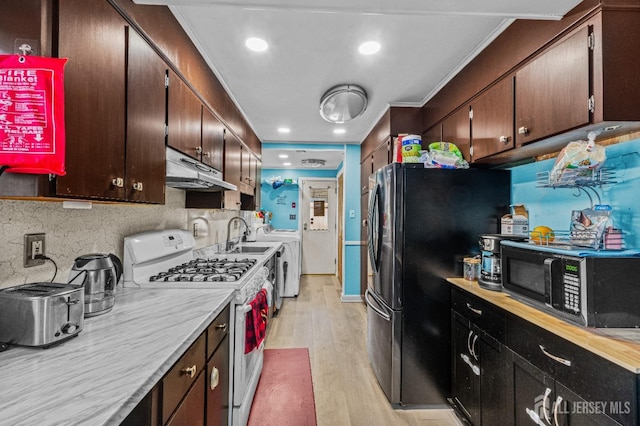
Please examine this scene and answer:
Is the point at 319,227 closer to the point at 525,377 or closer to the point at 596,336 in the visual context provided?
the point at 525,377

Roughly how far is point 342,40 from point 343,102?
2.81ft

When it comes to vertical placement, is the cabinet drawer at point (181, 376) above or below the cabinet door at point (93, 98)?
below

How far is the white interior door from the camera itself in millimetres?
6406

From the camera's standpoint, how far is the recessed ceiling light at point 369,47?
1.96 metres

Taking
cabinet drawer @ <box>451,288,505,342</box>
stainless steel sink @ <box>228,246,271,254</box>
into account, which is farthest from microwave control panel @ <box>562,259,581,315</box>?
stainless steel sink @ <box>228,246,271,254</box>

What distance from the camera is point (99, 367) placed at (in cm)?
80

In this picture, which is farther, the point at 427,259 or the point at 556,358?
the point at 427,259

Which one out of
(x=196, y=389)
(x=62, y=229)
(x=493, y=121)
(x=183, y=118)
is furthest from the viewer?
(x=493, y=121)

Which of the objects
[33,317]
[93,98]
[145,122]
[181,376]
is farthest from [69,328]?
[145,122]

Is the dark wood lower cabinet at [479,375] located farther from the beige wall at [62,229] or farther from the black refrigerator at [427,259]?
the beige wall at [62,229]

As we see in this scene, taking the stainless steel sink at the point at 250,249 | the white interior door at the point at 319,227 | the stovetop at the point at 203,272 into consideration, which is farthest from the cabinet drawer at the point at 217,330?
the white interior door at the point at 319,227

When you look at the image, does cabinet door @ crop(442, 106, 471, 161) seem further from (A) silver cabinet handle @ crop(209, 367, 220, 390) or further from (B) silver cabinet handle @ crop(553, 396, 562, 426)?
(A) silver cabinet handle @ crop(209, 367, 220, 390)


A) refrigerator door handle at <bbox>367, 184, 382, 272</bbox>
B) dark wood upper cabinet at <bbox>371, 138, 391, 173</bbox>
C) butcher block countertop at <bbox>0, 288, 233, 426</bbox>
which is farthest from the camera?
dark wood upper cabinet at <bbox>371, 138, 391, 173</bbox>

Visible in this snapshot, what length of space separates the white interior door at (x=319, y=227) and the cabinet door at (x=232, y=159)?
335cm
